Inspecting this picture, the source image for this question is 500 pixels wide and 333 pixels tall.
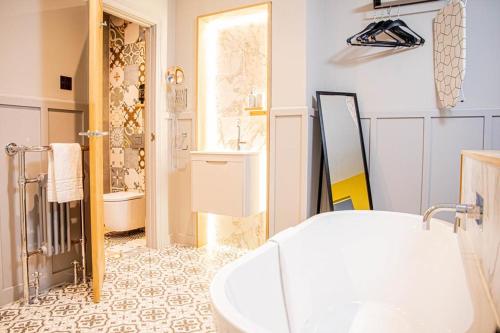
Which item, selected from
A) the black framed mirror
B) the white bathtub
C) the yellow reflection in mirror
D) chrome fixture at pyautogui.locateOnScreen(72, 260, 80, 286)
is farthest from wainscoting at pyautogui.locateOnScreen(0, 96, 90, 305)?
the yellow reflection in mirror

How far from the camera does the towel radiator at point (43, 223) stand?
6.51 ft

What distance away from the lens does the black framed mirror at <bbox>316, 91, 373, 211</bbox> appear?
2690 millimetres

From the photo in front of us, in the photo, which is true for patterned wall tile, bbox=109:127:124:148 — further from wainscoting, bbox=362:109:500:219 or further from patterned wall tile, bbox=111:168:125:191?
wainscoting, bbox=362:109:500:219

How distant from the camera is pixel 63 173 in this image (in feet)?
6.88

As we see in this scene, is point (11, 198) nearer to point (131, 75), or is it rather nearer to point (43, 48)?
point (43, 48)

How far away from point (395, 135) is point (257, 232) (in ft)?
4.96

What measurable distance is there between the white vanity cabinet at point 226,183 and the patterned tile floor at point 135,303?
49 cm

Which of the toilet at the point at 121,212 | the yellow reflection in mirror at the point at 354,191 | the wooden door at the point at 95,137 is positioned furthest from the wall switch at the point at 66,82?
the yellow reflection in mirror at the point at 354,191

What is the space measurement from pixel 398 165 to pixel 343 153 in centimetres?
49

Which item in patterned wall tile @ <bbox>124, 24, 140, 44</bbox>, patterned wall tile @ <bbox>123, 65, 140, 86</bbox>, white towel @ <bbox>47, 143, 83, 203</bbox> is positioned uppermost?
patterned wall tile @ <bbox>124, 24, 140, 44</bbox>

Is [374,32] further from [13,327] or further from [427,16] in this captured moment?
[13,327]

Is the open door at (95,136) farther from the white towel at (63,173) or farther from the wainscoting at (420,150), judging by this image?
the wainscoting at (420,150)

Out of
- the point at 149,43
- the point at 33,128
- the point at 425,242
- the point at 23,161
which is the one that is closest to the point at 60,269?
the point at 23,161

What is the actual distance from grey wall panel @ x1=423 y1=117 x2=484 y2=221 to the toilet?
112 inches
